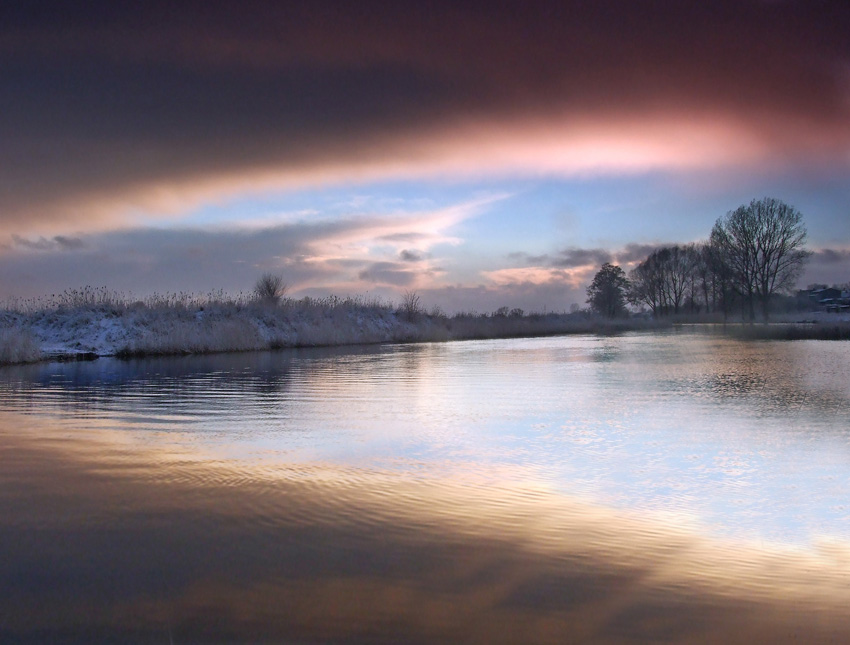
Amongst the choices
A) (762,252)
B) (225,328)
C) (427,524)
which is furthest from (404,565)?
(762,252)

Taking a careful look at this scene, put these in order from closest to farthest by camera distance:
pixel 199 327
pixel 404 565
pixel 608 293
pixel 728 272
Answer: pixel 404 565, pixel 199 327, pixel 728 272, pixel 608 293

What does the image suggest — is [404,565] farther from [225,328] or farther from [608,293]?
[608,293]

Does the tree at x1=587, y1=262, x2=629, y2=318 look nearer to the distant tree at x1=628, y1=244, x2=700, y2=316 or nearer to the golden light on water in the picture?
the distant tree at x1=628, y1=244, x2=700, y2=316

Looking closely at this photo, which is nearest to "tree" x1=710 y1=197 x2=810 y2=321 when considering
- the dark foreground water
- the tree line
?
the tree line

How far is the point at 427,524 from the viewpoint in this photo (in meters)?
4.16

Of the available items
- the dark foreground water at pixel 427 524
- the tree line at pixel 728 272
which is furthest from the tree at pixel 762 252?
the dark foreground water at pixel 427 524

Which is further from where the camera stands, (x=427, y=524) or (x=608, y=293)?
(x=608, y=293)

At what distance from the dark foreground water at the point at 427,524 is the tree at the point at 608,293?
64845 millimetres

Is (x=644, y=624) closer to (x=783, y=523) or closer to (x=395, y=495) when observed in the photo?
(x=783, y=523)

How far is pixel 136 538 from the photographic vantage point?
387 centimetres

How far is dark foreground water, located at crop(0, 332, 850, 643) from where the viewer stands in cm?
285

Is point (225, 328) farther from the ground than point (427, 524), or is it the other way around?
point (225, 328)

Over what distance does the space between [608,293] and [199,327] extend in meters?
55.1

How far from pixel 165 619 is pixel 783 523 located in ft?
12.4
